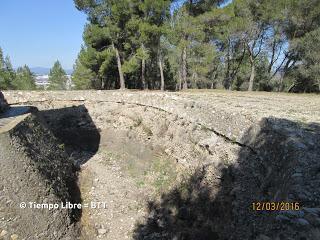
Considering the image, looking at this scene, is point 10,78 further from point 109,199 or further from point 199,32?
point 109,199

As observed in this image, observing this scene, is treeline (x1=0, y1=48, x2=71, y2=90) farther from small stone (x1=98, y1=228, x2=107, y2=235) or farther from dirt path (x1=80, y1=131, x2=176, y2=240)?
small stone (x1=98, y1=228, x2=107, y2=235)

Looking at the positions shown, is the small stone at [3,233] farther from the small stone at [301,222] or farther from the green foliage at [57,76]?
the green foliage at [57,76]

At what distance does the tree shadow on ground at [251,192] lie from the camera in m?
5.50

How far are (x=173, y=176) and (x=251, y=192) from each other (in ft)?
12.2

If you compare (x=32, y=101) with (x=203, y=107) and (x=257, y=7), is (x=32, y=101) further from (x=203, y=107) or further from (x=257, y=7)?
(x=257, y=7)

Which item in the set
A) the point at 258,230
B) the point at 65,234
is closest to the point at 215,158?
the point at 258,230

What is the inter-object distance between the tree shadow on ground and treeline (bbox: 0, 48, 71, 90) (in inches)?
1523

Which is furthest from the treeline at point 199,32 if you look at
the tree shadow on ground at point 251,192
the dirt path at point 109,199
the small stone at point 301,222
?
the small stone at point 301,222

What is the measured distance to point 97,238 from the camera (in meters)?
8.00

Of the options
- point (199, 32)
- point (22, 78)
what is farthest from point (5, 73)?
point (199, 32)

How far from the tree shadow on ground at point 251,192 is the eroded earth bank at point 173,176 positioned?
0.03 metres

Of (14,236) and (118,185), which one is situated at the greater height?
(14,236)

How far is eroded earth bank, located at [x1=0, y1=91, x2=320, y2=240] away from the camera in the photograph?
21.7ft

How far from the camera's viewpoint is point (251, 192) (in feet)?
25.1
